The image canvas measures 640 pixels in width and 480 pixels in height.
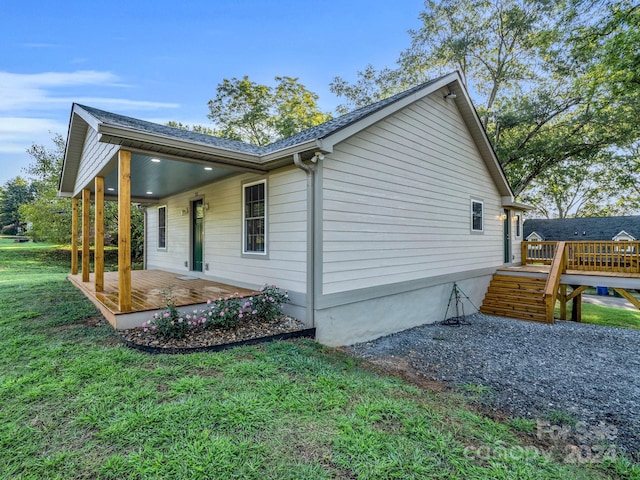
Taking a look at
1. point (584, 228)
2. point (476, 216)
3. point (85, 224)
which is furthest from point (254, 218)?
point (584, 228)

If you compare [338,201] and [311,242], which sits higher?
[338,201]

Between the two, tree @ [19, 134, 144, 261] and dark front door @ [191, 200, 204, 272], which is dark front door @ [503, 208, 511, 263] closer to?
dark front door @ [191, 200, 204, 272]

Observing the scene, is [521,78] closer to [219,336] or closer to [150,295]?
[219,336]

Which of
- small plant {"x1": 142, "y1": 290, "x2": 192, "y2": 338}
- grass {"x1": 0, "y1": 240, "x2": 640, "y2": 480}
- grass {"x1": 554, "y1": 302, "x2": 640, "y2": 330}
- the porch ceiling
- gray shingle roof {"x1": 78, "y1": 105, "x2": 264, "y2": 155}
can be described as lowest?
grass {"x1": 554, "y1": 302, "x2": 640, "y2": 330}

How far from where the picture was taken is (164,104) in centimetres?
1462

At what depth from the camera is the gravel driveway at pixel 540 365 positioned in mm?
3424

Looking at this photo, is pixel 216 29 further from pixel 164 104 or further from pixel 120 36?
pixel 164 104

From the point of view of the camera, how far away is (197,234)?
29.5 feet

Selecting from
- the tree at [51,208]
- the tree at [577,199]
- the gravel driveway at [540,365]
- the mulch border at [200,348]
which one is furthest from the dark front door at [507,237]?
the tree at [51,208]

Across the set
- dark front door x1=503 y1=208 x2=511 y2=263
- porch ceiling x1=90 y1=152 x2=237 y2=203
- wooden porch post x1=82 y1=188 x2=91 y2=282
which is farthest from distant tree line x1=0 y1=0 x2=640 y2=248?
wooden porch post x1=82 y1=188 x2=91 y2=282

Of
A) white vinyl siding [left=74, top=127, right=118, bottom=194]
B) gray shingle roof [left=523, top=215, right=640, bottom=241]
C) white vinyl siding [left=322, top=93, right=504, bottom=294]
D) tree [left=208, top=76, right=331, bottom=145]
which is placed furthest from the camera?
gray shingle roof [left=523, top=215, right=640, bottom=241]

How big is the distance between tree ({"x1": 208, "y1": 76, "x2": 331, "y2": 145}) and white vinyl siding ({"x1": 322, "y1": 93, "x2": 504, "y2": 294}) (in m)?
13.4

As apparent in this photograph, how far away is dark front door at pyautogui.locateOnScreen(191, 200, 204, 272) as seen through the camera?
8.82 meters

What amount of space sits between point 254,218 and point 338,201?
204cm
